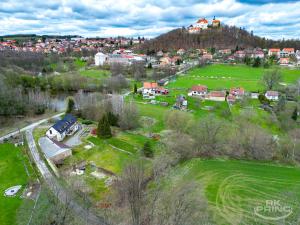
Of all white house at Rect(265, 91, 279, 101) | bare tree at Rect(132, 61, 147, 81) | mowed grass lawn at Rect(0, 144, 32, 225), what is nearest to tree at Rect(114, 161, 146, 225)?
mowed grass lawn at Rect(0, 144, 32, 225)

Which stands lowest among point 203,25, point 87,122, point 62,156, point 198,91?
point 62,156

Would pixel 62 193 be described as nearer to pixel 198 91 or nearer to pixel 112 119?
pixel 112 119

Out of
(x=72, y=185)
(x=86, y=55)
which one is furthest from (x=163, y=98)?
(x=86, y=55)

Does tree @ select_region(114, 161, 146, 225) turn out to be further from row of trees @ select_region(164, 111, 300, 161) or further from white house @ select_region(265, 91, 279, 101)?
white house @ select_region(265, 91, 279, 101)

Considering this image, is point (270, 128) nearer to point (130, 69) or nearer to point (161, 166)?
point (161, 166)

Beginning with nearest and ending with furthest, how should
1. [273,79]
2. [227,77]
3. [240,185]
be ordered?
[240,185] < [273,79] < [227,77]

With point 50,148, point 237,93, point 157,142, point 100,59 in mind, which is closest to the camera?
point 50,148

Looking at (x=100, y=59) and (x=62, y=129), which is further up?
(x=100, y=59)

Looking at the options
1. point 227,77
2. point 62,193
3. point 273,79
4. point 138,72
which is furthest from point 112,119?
point 227,77
